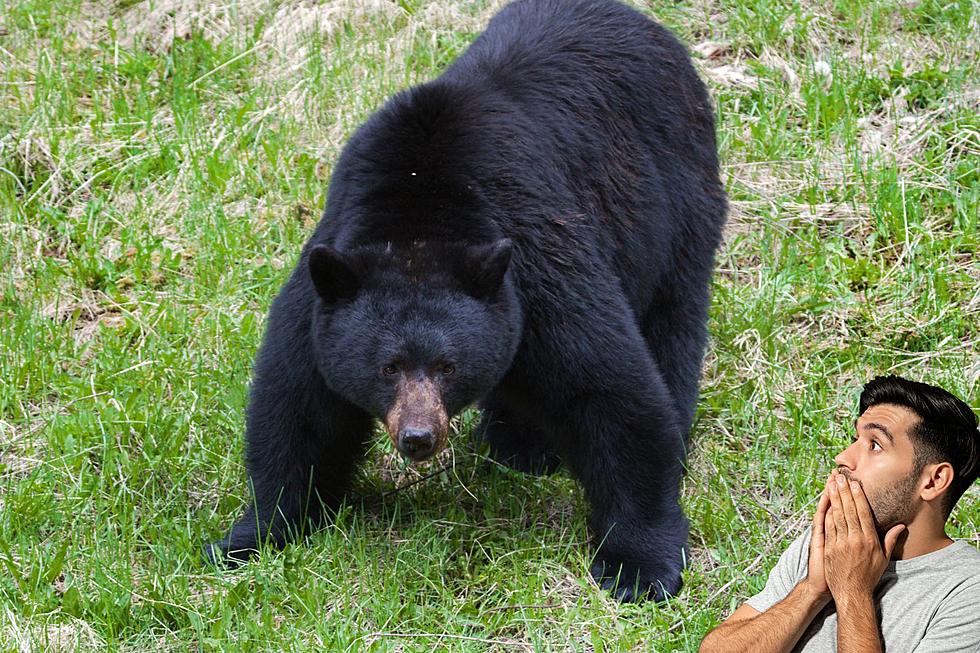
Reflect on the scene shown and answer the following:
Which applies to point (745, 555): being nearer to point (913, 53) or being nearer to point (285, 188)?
point (285, 188)

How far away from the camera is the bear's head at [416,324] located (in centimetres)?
471

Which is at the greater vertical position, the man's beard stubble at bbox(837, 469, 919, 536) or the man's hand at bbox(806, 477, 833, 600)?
the man's beard stubble at bbox(837, 469, 919, 536)

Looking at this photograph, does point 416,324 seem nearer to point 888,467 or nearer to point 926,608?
point 888,467

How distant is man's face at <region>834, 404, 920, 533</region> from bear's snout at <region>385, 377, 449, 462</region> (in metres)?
1.69

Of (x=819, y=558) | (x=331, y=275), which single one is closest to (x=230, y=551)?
(x=331, y=275)

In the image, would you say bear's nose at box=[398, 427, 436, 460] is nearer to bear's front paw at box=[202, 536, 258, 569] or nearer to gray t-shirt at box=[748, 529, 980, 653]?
bear's front paw at box=[202, 536, 258, 569]

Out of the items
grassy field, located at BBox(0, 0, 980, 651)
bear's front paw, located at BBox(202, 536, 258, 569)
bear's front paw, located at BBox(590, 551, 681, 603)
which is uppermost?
grassy field, located at BBox(0, 0, 980, 651)

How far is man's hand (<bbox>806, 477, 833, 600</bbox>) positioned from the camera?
3479 millimetres

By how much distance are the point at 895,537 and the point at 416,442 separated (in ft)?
5.98

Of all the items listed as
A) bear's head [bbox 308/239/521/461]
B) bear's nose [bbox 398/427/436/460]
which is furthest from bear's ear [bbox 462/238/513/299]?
bear's nose [bbox 398/427/436/460]

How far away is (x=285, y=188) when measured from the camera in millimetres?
7703

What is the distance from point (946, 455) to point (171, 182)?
5.50 metres

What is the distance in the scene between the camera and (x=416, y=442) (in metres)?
4.63

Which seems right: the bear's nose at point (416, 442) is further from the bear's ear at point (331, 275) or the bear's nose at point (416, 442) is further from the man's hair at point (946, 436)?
the man's hair at point (946, 436)
